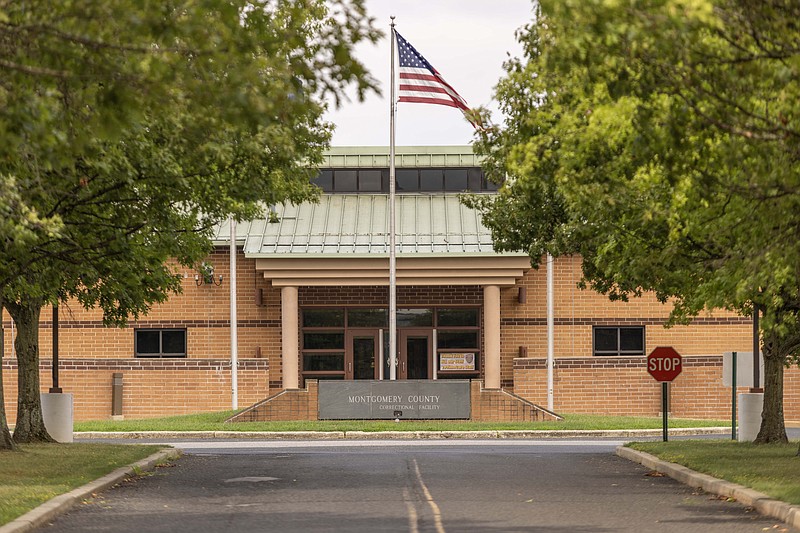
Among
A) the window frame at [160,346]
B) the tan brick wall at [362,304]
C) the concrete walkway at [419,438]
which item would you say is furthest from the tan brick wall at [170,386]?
the concrete walkway at [419,438]

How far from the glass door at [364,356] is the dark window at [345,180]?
5266mm

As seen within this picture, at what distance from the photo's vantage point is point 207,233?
21.8 m

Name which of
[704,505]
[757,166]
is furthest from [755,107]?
[704,505]

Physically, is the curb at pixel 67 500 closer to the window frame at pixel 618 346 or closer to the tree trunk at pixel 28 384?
the tree trunk at pixel 28 384

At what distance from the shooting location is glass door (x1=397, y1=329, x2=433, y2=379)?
3950 centimetres

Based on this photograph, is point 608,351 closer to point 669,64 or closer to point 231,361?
point 231,361

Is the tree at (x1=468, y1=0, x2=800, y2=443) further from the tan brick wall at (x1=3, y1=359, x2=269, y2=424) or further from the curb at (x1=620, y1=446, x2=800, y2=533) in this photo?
the tan brick wall at (x1=3, y1=359, x2=269, y2=424)

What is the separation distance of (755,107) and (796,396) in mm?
A: 27842

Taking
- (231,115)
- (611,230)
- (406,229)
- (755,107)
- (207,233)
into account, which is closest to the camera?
(231,115)

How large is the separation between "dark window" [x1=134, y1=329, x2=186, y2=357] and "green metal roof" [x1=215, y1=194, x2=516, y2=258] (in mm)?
3202

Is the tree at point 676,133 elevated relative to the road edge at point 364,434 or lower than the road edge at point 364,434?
elevated

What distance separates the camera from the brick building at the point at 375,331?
3734 centimetres

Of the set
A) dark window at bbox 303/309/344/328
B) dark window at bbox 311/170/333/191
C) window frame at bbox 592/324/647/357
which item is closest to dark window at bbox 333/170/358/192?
dark window at bbox 311/170/333/191

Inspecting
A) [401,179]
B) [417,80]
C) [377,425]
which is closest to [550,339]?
[377,425]
